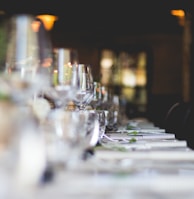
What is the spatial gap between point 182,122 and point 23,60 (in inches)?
73.2

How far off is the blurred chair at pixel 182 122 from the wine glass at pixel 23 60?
159 centimetres

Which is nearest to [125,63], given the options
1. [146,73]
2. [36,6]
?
[146,73]

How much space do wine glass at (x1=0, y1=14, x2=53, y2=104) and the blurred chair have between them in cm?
159

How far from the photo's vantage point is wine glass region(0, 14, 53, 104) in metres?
0.96

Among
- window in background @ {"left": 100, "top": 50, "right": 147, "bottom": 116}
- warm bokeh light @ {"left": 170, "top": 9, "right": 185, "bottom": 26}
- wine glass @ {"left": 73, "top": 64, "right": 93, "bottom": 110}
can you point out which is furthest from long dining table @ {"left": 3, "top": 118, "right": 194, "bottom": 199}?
window in background @ {"left": 100, "top": 50, "right": 147, "bottom": 116}

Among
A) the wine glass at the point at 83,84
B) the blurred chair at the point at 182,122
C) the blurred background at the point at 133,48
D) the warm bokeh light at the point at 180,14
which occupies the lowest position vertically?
the blurred chair at the point at 182,122

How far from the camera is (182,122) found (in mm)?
3043

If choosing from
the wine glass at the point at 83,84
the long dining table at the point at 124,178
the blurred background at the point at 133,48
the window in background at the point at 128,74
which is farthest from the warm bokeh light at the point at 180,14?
the long dining table at the point at 124,178

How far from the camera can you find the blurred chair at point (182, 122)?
2.91 meters

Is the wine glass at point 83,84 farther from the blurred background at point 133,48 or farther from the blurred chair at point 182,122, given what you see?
the blurred background at point 133,48

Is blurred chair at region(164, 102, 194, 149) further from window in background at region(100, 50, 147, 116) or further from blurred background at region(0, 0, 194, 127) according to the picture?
window in background at region(100, 50, 147, 116)

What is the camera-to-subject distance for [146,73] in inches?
329

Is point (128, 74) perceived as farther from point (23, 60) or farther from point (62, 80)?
point (62, 80)

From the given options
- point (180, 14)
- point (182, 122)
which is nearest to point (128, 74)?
point (180, 14)
